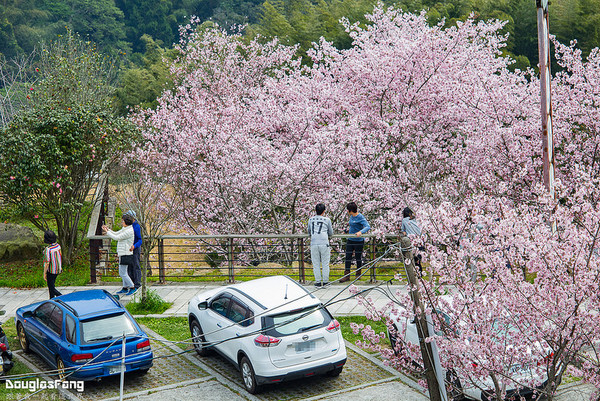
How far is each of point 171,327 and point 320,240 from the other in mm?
3849

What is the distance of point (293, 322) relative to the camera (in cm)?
1094

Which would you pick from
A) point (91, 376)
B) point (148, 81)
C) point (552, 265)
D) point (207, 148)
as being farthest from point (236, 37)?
point (552, 265)

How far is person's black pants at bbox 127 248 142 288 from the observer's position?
1582cm

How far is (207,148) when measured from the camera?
69.7ft

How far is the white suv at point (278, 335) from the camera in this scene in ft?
35.0

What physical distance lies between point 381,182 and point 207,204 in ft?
19.3

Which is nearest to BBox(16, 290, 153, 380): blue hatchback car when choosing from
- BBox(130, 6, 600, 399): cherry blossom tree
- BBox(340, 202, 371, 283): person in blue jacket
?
BBox(340, 202, 371, 283): person in blue jacket

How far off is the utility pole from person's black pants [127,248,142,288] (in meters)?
9.04

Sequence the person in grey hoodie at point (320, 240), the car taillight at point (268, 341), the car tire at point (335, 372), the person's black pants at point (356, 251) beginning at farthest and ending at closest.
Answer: the person's black pants at point (356, 251) → the person in grey hoodie at point (320, 240) → the car tire at point (335, 372) → the car taillight at point (268, 341)

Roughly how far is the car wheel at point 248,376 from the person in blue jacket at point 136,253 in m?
5.49

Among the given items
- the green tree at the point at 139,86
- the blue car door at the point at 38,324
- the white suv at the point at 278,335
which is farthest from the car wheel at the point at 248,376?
the green tree at the point at 139,86

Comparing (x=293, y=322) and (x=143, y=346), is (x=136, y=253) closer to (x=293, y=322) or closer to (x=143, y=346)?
(x=143, y=346)

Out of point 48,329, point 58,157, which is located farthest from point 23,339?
point 58,157

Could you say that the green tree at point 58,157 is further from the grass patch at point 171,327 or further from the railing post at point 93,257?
the grass patch at point 171,327
